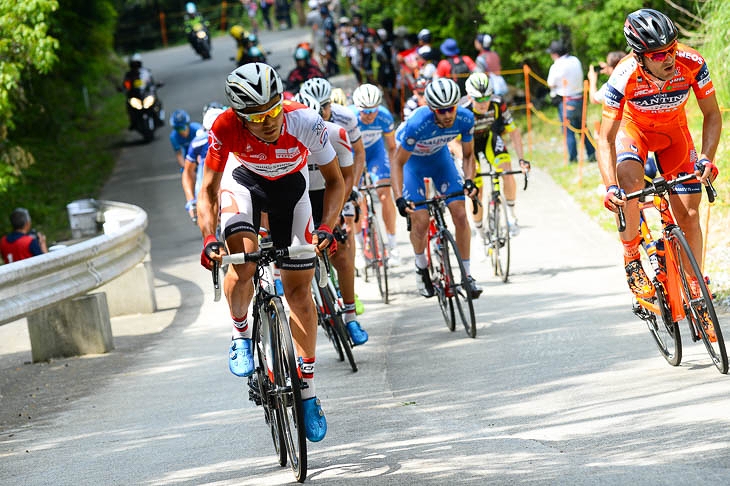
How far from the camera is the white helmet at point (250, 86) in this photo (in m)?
5.96

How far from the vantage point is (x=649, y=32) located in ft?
23.3

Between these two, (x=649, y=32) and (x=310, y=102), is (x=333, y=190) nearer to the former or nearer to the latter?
(x=649, y=32)

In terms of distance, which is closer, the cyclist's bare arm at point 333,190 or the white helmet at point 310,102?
the cyclist's bare arm at point 333,190

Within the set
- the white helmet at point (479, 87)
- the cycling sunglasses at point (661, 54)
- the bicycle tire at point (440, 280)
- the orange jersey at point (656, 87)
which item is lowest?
the bicycle tire at point (440, 280)

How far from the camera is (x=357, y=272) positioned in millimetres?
14289

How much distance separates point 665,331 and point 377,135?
5.95 meters

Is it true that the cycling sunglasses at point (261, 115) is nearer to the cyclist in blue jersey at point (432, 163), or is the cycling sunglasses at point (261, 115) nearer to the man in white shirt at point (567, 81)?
the cyclist in blue jersey at point (432, 163)

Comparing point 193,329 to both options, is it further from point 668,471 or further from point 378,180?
point 668,471

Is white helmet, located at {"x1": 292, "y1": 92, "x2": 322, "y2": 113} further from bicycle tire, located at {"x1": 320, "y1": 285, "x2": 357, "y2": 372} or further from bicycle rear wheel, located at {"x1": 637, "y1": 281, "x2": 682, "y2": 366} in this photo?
bicycle rear wheel, located at {"x1": 637, "y1": 281, "x2": 682, "y2": 366}

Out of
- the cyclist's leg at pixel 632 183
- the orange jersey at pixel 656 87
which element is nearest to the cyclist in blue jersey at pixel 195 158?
the cyclist's leg at pixel 632 183

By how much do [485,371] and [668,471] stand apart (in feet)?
10.6

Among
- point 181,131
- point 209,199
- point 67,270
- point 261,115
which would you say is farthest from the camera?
point 181,131

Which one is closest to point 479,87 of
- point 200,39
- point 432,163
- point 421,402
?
point 432,163

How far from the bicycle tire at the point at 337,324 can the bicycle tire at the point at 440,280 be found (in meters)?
1.34
